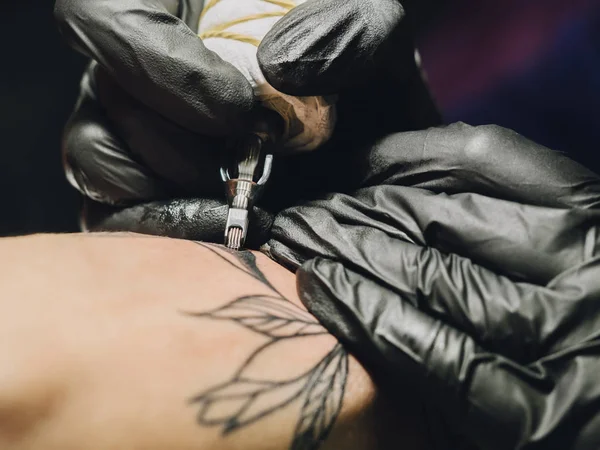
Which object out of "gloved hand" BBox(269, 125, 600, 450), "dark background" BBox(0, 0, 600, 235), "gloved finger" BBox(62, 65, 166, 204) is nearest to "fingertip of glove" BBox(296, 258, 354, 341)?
"gloved hand" BBox(269, 125, 600, 450)

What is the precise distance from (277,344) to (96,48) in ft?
1.17

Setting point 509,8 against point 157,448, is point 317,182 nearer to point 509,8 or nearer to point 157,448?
point 157,448

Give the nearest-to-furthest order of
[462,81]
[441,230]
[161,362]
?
[161,362] → [441,230] → [462,81]

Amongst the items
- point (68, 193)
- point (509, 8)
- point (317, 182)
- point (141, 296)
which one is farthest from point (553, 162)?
point (68, 193)

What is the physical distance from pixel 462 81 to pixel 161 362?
0.83 meters

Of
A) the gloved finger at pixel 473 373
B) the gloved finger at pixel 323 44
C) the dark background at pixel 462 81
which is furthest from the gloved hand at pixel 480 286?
the dark background at pixel 462 81

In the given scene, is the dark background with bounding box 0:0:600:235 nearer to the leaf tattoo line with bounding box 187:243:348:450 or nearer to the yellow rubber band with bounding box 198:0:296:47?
the yellow rubber band with bounding box 198:0:296:47

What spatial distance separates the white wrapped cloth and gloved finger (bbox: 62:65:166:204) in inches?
6.1

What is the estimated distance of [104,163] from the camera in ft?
2.18

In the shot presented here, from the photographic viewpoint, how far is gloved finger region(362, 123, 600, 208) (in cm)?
52

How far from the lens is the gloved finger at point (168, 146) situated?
2.05 ft

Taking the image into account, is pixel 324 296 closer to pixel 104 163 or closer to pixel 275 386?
pixel 275 386

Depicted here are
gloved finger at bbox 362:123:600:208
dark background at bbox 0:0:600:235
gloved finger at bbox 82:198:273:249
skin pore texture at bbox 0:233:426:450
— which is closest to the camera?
skin pore texture at bbox 0:233:426:450

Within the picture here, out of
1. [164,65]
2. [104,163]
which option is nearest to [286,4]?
[164,65]
